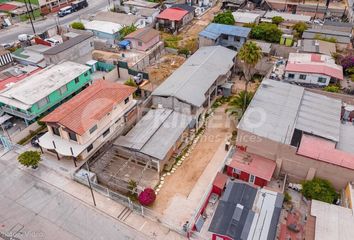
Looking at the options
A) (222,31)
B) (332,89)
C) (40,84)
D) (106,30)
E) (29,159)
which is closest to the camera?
(29,159)

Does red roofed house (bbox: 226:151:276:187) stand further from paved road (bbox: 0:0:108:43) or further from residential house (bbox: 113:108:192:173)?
paved road (bbox: 0:0:108:43)

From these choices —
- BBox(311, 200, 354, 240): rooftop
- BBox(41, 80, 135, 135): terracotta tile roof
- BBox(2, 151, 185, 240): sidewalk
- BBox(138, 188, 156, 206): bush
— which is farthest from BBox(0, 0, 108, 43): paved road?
BBox(311, 200, 354, 240): rooftop

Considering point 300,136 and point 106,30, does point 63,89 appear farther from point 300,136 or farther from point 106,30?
point 300,136

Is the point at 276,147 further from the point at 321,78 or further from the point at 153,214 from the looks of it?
the point at 321,78

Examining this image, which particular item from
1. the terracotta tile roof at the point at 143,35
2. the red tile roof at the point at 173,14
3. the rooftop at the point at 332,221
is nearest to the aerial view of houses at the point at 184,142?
the rooftop at the point at 332,221

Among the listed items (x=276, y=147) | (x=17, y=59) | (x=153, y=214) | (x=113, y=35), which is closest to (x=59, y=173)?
(x=153, y=214)

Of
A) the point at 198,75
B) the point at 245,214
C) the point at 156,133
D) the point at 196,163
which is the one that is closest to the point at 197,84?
the point at 198,75

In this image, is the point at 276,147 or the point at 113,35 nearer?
the point at 276,147
